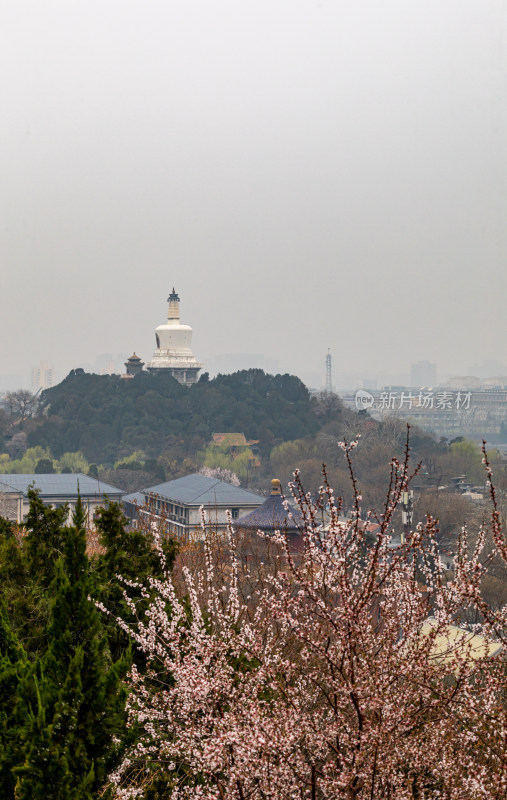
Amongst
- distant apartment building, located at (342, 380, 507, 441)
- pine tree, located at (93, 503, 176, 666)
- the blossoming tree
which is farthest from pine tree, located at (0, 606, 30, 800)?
distant apartment building, located at (342, 380, 507, 441)

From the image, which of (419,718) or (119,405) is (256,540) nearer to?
(419,718)

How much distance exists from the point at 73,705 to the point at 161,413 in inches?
2902

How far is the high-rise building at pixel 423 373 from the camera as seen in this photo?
543 ft

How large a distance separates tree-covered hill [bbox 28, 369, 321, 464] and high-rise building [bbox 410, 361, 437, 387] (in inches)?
3415

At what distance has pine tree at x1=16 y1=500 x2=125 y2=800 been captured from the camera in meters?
3.85

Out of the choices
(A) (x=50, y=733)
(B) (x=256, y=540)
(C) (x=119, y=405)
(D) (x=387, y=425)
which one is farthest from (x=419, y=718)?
(C) (x=119, y=405)

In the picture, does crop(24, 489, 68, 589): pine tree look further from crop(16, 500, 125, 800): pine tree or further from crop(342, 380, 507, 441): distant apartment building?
crop(342, 380, 507, 441): distant apartment building

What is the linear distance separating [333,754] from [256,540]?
17.0 meters

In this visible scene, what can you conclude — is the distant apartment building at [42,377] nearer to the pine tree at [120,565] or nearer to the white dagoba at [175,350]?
the white dagoba at [175,350]

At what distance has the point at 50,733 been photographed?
12.7 feet

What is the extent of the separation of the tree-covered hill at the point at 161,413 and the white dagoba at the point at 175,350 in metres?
14.6

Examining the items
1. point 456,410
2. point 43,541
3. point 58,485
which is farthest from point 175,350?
point 43,541

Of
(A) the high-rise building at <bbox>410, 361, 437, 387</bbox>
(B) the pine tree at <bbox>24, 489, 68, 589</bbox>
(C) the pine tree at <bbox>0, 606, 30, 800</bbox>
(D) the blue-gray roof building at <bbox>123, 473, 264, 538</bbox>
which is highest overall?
(A) the high-rise building at <bbox>410, 361, 437, 387</bbox>

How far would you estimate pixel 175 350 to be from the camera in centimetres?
10069
